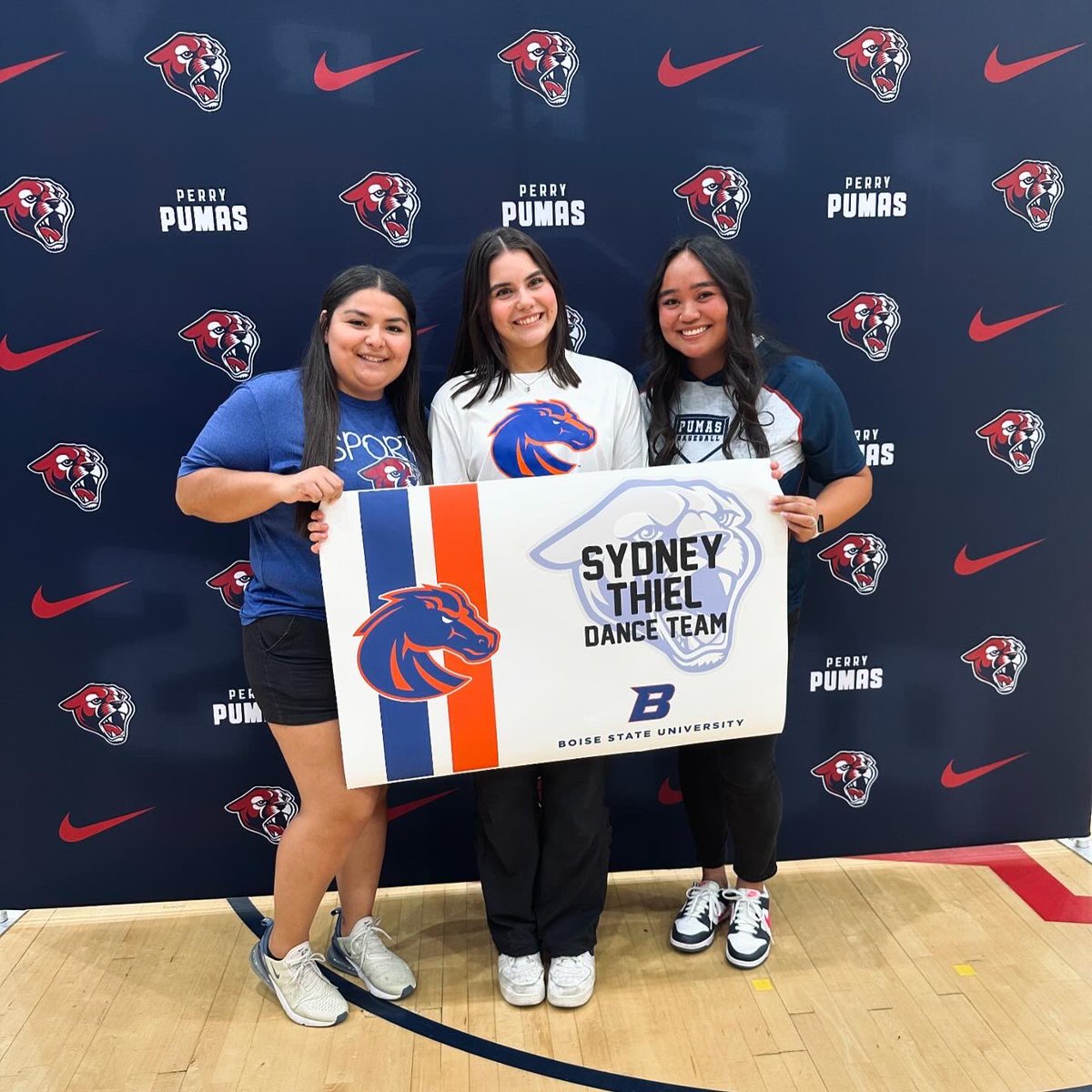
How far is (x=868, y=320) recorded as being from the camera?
2529 millimetres

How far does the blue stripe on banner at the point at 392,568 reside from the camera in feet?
6.31

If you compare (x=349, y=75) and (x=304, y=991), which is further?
(x=349, y=75)

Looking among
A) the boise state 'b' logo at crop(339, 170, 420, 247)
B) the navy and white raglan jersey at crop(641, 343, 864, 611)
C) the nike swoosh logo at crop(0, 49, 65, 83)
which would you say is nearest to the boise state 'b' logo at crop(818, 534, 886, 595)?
the navy and white raglan jersey at crop(641, 343, 864, 611)

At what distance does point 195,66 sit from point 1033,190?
2.20 meters

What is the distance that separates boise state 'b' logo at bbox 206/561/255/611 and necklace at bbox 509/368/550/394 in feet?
3.15

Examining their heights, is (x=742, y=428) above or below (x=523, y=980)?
above

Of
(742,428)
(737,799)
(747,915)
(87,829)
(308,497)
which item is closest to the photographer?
(308,497)

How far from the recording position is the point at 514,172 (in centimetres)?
238

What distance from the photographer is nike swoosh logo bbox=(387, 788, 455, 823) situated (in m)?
2.68

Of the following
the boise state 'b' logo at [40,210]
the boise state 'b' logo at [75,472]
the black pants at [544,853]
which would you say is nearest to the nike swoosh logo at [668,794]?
the black pants at [544,853]

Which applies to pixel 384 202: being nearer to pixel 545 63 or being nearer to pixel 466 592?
pixel 545 63

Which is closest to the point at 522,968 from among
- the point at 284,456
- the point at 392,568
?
the point at 392,568

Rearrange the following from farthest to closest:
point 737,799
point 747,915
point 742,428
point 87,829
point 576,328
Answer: point 87,829 < point 576,328 < point 747,915 < point 737,799 < point 742,428

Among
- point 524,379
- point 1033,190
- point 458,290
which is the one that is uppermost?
point 1033,190
